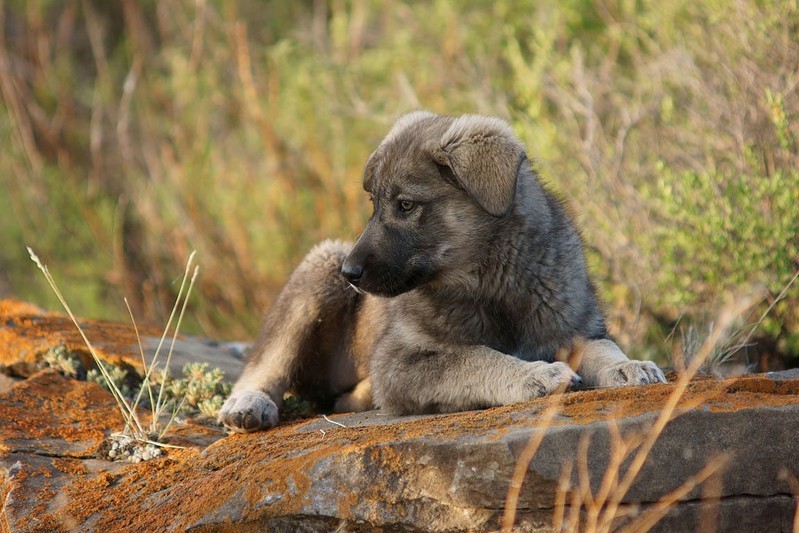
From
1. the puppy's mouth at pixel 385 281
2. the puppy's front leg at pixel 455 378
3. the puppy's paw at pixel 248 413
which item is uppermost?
the puppy's mouth at pixel 385 281

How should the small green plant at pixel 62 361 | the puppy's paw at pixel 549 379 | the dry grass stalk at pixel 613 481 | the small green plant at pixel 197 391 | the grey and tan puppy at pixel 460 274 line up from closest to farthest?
1. the dry grass stalk at pixel 613 481
2. the puppy's paw at pixel 549 379
3. the grey and tan puppy at pixel 460 274
4. the small green plant at pixel 197 391
5. the small green plant at pixel 62 361

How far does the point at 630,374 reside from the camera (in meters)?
4.03

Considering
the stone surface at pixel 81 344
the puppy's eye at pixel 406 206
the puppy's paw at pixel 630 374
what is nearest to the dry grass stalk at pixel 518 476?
the puppy's paw at pixel 630 374

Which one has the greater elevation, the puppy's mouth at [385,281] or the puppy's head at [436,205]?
the puppy's head at [436,205]

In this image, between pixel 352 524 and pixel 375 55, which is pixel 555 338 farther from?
pixel 375 55

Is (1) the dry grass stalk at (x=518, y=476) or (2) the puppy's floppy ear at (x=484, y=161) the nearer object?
(1) the dry grass stalk at (x=518, y=476)

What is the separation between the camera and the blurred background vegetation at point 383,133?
21.3 feet

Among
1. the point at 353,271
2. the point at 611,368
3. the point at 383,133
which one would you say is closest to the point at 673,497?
the point at 611,368

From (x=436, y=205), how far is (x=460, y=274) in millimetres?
339

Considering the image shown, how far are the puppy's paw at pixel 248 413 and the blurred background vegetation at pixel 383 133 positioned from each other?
284cm

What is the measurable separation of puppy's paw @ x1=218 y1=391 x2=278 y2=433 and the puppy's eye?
3.76ft

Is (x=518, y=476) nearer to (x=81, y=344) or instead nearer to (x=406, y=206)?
(x=406, y=206)

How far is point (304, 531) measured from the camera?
3.36 meters

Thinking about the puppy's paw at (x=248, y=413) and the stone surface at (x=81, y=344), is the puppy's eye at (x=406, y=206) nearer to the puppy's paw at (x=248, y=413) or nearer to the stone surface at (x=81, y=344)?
the puppy's paw at (x=248, y=413)
